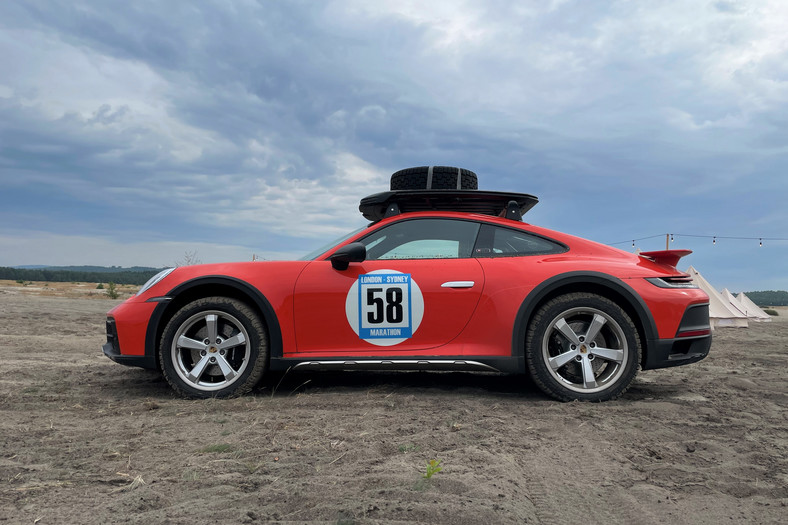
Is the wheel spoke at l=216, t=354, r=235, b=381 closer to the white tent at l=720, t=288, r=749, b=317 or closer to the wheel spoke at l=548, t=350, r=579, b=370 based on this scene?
the wheel spoke at l=548, t=350, r=579, b=370

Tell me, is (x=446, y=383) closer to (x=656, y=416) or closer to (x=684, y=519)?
(x=656, y=416)

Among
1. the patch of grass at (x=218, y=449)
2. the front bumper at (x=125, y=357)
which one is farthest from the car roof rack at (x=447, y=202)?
the patch of grass at (x=218, y=449)

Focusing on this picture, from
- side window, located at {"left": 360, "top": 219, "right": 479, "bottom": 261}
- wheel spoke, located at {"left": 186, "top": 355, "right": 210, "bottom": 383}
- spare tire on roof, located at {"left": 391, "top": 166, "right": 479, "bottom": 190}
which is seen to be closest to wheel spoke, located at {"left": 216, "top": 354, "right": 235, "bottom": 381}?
wheel spoke, located at {"left": 186, "top": 355, "right": 210, "bottom": 383}

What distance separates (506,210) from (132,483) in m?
3.47

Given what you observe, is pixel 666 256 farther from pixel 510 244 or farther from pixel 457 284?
pixel 457 284

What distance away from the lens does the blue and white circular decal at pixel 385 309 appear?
13.0ft

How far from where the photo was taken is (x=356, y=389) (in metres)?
4.29

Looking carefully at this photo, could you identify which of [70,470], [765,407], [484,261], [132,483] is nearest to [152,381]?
[70,470]

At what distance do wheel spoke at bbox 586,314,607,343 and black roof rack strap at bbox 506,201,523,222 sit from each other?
1082mm

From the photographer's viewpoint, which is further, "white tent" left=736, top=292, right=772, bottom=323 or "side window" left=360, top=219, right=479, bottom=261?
"white tent" left=736, top=292, right=772, bottom=323

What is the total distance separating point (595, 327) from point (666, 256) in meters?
0.99

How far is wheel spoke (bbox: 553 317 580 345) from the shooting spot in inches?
156

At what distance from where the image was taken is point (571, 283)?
4055 mm

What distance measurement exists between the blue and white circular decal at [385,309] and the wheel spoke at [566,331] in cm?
107
